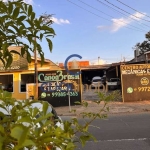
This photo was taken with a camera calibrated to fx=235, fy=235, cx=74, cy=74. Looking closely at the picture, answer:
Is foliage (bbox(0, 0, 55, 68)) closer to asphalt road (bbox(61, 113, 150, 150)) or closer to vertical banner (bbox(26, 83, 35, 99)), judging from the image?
asphalt road (bbox(61, 113, 150, 150))

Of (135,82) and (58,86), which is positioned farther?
(135,82)

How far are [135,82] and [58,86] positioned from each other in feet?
18.3

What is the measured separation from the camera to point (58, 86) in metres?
16.3

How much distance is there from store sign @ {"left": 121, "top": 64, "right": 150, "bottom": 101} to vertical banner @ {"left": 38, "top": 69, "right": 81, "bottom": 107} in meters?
3.40

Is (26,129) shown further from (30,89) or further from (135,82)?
(135,82)

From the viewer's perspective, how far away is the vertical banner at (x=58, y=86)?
1625 cm

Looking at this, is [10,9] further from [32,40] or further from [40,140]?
[40,140]

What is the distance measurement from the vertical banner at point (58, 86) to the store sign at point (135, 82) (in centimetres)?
340

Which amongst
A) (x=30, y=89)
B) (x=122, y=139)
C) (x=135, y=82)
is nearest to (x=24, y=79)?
(x=30, y=89)

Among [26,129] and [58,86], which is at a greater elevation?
[58,86]

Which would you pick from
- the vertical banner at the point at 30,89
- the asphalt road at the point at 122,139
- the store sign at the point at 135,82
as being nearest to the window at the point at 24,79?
the vertical banner at the point at 30,89

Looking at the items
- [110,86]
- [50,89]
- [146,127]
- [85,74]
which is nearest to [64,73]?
[50,89]

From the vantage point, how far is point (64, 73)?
1631cm

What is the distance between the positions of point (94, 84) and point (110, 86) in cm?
498
